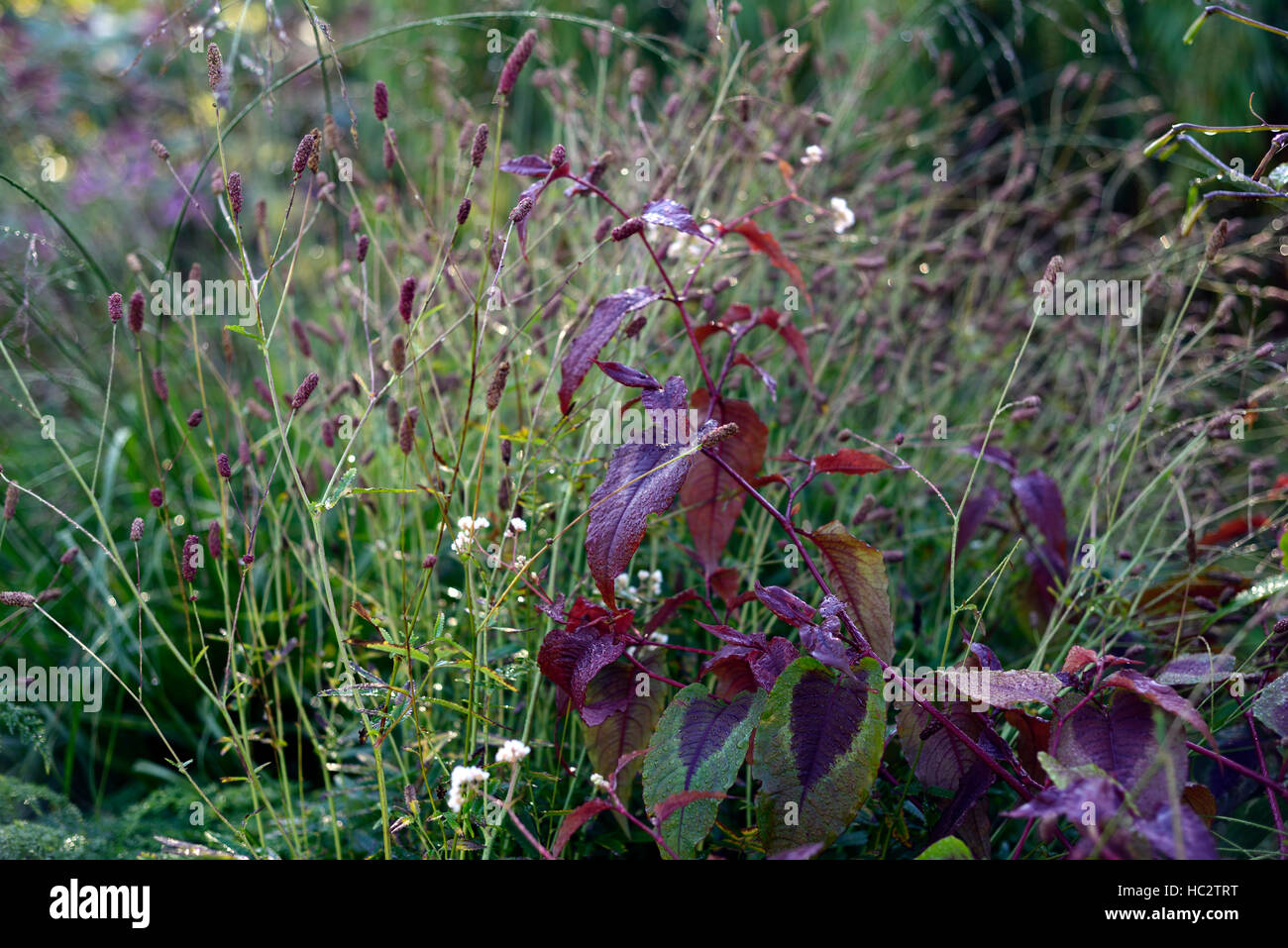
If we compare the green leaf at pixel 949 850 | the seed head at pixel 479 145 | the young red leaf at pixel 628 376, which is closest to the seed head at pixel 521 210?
the seed head at pixel 479 145

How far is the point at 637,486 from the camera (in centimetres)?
102

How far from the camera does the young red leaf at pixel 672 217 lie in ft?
3.55

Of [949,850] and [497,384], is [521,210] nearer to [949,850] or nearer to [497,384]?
[497,384]

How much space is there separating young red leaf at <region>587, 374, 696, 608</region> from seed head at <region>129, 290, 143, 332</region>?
0.56 meters

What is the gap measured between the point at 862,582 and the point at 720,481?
0.28m

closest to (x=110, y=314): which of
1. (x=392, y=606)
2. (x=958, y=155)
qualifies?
(x=392, y=606)

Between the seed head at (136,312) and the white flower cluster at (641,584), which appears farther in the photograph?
the white flower cluster at (641,584)

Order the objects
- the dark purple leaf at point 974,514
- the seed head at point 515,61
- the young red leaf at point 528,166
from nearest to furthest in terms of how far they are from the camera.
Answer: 1. the seed head at point 515,61
2. the young red leaf at point 528,166
3. the dark purple leaf at point 974,514

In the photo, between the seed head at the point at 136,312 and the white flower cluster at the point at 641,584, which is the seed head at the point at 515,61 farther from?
the white flower cluster at the point at 641,584

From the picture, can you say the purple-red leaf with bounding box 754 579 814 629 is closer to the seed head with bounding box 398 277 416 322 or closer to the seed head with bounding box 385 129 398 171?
the seed head with bounding box 398 277 416 322

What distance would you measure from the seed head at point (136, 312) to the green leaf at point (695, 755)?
741 mm

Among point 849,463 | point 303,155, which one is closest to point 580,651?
point 849,463

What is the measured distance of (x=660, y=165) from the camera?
5.51 feet

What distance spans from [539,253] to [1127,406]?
1361mm
